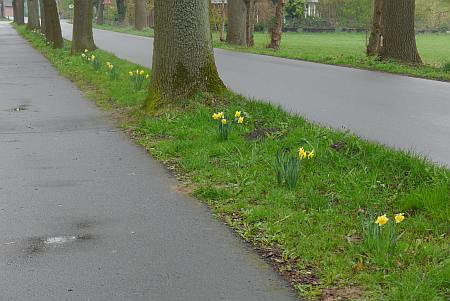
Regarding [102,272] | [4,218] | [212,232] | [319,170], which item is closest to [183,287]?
[102,272]

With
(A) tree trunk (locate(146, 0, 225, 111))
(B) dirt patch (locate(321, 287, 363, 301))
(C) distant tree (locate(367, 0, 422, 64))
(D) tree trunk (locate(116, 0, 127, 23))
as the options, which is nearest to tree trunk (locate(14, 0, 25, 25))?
(D) tree trunk (locate(116, 0, 127, 23))

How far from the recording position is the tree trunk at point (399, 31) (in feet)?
63.0

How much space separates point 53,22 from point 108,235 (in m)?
23.6

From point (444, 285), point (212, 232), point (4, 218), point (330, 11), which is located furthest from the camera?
point (330, 11)

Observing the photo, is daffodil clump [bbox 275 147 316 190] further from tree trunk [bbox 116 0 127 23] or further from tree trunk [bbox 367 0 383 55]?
tree trunk [bbox 116 0 127 23]

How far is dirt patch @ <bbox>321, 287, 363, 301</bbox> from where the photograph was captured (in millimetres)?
3809

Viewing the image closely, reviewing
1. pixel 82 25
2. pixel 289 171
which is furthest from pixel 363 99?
pixel 82 25

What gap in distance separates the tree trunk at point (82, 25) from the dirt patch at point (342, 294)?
20353 mm

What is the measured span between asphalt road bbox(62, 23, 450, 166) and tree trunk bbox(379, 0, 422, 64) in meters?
2.05

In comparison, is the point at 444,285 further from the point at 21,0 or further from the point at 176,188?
the point at 21,0

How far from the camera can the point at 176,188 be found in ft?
21.3

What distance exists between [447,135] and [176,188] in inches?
164

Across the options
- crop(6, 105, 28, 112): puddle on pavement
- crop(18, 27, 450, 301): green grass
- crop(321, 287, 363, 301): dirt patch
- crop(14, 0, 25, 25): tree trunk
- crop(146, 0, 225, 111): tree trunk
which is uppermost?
crop(14, 0, 25, 25): tree trunk

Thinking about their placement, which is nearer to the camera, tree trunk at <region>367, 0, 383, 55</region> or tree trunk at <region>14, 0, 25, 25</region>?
tree trunk at <region>367, 0, 383, 55</region>
